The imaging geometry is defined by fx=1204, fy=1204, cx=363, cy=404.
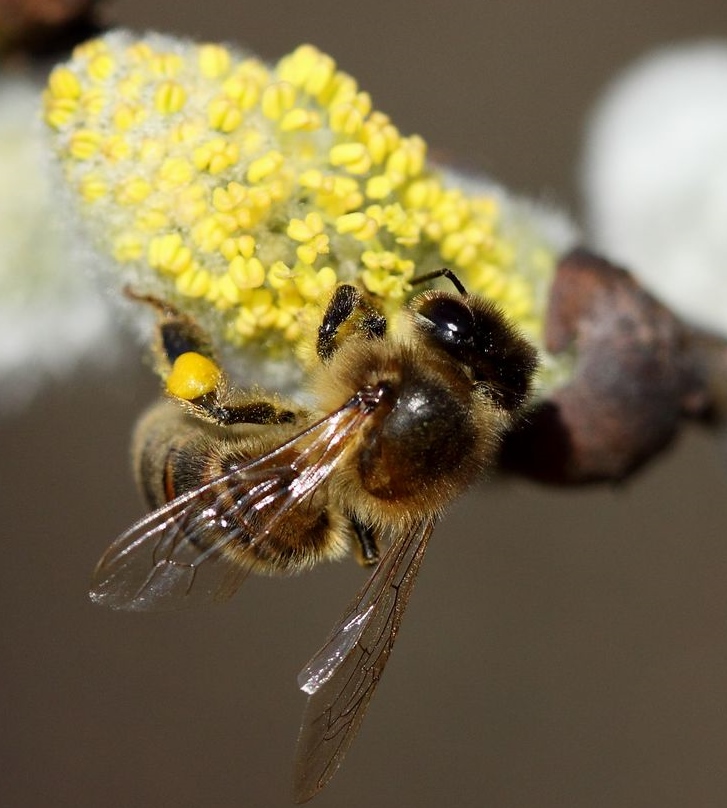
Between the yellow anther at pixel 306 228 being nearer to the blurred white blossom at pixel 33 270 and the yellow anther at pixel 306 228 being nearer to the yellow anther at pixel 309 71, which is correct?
the yellow anther at pixel 309 71

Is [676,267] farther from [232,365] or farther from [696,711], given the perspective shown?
[696,711]

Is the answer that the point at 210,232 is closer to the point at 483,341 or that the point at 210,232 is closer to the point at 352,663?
the point at 483,341

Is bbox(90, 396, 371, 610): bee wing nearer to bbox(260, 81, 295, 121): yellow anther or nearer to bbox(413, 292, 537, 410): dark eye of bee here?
bbox(413, 292, 537, 410): dark eye of bee

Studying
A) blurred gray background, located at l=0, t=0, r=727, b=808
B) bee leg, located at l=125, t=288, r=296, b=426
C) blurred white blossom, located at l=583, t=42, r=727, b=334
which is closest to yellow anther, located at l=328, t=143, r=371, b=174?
bee leg, located at l=125, t=288, r=296, b=426

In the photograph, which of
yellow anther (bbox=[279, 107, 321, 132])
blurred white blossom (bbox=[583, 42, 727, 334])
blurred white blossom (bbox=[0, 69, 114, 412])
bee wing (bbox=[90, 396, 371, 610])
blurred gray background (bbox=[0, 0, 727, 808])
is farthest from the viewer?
blurred gray background (bbox=[0, 0, 727, 808])

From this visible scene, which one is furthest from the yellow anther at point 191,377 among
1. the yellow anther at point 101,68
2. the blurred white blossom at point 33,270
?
the yellow anther at point 101,68

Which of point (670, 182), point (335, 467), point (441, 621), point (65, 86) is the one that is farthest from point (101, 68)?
point (441, 621)
